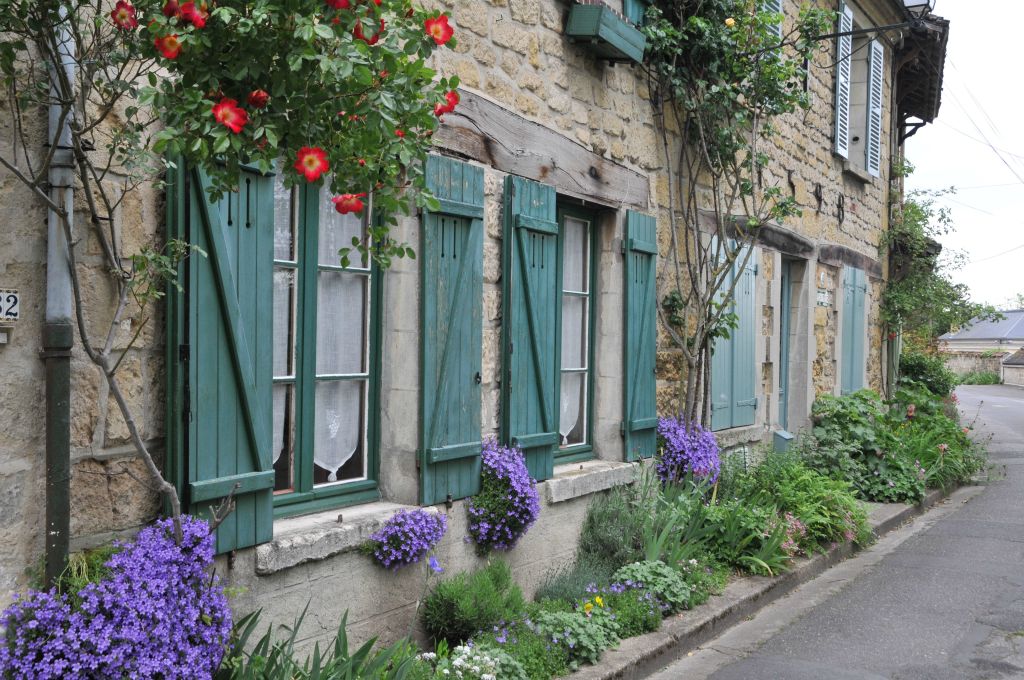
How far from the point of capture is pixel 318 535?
145 inches

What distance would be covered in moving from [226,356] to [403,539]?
1185mm

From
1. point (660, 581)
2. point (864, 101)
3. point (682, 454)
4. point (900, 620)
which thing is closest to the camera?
point (660, 581)

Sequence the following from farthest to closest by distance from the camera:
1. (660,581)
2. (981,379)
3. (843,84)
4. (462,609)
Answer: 1. (981,379)
2. (843,84)
3. (660,581)
4. (462,609)

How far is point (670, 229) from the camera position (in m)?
6.71

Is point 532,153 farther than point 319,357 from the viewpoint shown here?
Yes

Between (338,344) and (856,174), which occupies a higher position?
(856,174)

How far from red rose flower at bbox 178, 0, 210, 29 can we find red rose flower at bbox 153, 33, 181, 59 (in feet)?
0.20

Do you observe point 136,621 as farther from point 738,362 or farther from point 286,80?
point 738,362

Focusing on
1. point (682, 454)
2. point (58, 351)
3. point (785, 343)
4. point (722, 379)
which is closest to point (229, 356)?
point (58, 351)

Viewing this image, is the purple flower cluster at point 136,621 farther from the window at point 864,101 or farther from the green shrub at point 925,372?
the green shrub at point 925,372

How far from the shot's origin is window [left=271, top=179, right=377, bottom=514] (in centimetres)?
388

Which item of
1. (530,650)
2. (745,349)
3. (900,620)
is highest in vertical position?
(745,349)

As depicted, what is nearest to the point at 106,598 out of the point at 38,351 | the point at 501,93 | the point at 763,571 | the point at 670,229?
the point at 38,351

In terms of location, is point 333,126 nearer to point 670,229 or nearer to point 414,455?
point 414,455
